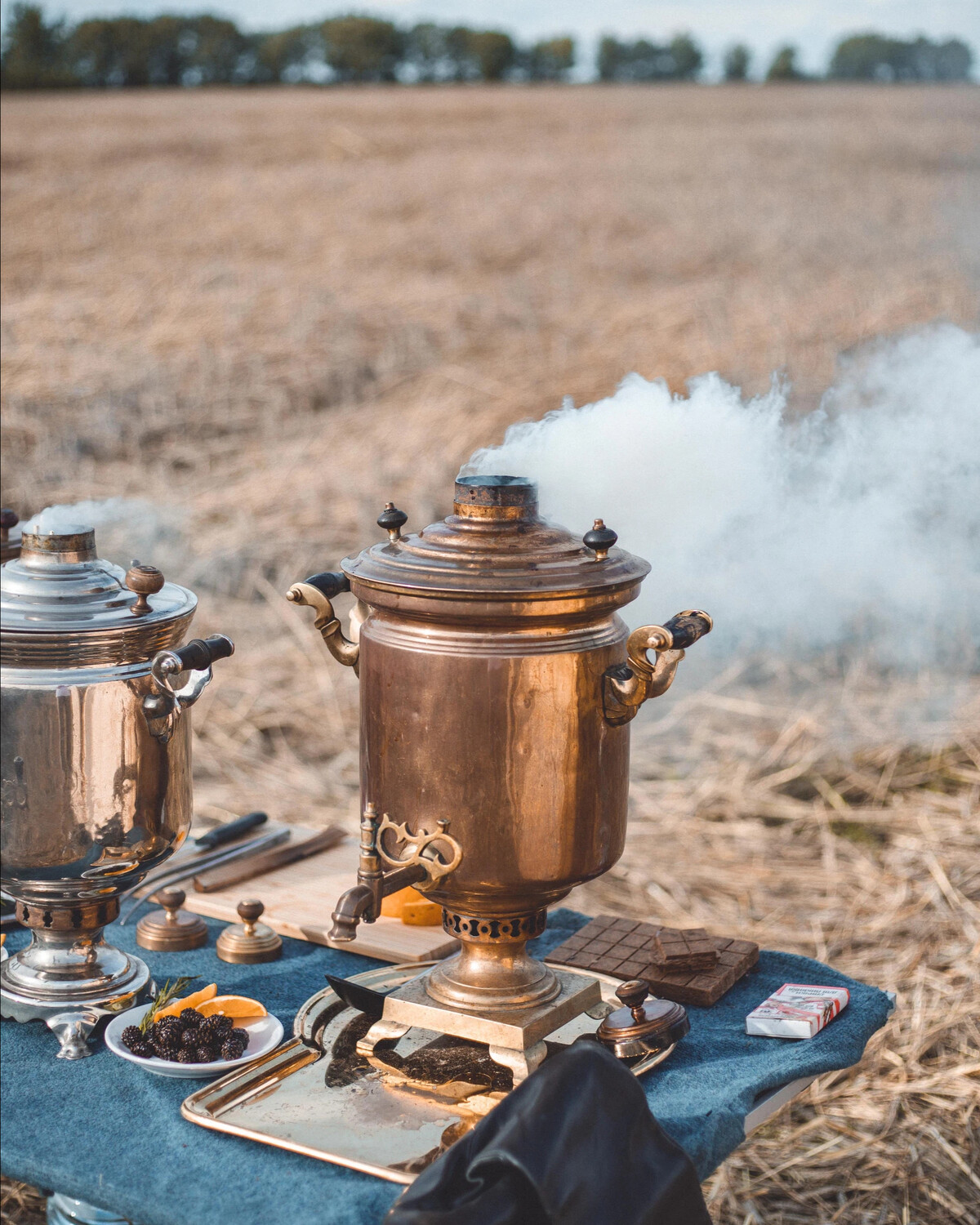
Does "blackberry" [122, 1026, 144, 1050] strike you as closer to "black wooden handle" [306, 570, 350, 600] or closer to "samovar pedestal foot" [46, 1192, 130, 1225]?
"samovar pedestal foot" [46, 1192, 130, 1225]

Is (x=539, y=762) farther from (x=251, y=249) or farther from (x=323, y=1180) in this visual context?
(x=251, y=249)

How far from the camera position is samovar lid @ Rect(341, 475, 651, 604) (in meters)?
1.46

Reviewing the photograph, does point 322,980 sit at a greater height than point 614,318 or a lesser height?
lesser

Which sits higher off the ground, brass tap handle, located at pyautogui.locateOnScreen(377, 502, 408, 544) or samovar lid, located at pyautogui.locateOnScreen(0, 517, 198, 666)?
brass tap handle, located at pyautogui.locateOnScreen(377, 502, 408, 544)

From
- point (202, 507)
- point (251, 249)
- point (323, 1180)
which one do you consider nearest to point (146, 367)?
point (202, 507)

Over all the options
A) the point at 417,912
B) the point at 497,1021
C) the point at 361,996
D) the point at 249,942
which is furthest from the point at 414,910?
the point at 497,1021

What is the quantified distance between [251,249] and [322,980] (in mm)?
7520

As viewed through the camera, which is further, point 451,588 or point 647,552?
point 647,552

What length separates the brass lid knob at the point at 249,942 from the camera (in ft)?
6.23

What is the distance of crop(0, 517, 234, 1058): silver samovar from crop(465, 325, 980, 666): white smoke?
0.49 meters

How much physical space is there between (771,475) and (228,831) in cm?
111

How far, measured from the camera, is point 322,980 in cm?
187

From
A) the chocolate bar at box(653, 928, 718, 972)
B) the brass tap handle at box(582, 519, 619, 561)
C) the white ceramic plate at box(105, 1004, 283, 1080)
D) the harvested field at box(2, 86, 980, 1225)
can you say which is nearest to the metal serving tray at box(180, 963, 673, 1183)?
the white ceramic plate at box(105, 1004, 283, 1080)

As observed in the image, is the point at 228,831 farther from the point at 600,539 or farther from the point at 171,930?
the point at 600,539
